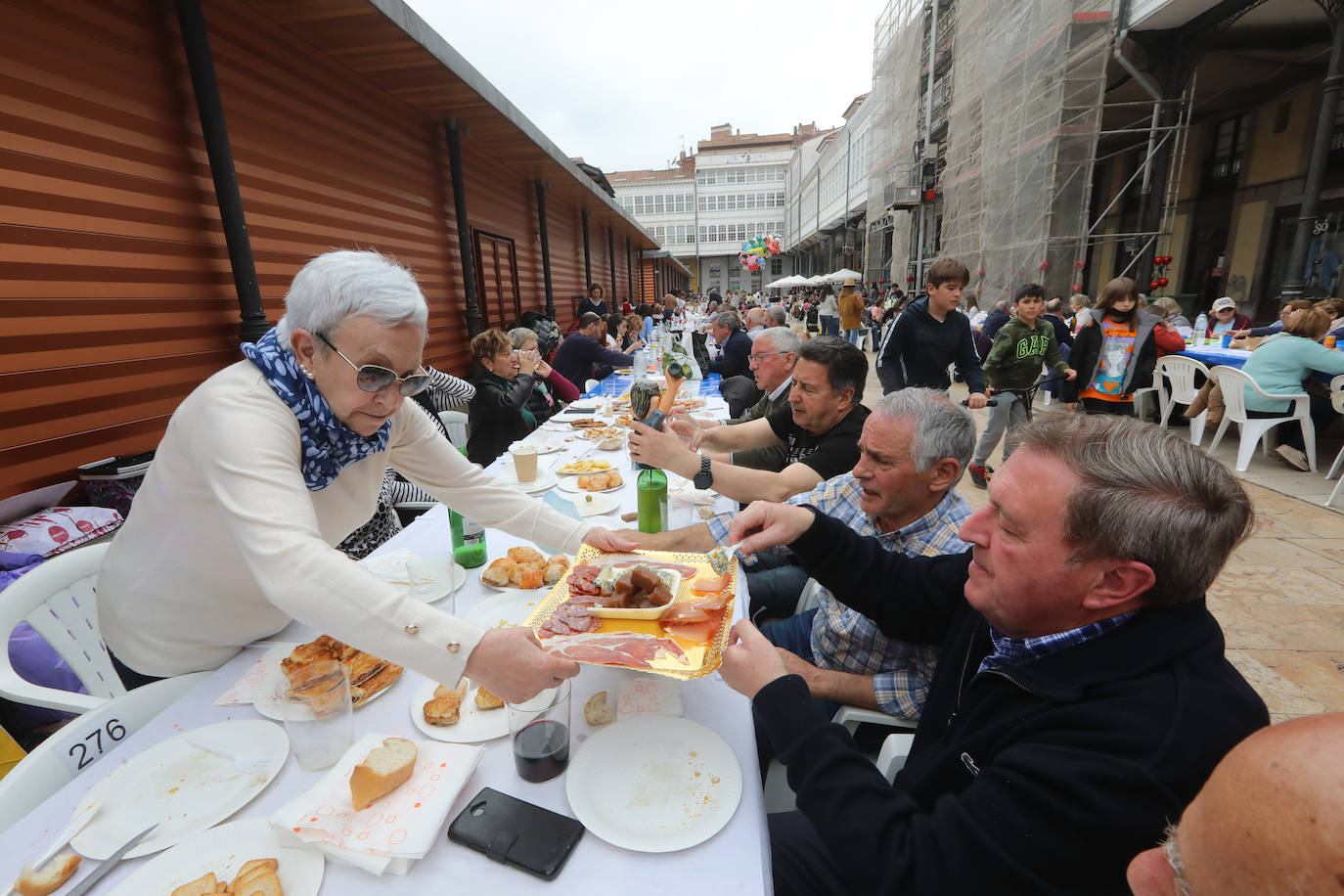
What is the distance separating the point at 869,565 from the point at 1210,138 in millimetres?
19856

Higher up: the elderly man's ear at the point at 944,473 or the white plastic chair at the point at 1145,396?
the elderly man's ear at the point at 944,473

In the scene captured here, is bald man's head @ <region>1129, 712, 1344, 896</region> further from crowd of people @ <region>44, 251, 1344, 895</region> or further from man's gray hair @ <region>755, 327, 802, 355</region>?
man's gray hair @ <region>755, 327, 802, 355</region>

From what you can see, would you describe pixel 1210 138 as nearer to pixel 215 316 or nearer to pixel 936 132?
pixel 936 132

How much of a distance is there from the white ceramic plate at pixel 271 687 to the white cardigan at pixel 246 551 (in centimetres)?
10

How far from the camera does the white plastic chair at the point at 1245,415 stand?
5.62m

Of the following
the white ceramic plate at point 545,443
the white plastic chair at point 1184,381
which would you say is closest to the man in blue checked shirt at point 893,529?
the white ceramic plate at point 545,443

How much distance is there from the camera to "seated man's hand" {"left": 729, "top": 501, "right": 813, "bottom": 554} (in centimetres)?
179

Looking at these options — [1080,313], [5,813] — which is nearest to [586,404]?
[5,813]

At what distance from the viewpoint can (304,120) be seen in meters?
4.99

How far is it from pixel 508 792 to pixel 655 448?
1.51 m

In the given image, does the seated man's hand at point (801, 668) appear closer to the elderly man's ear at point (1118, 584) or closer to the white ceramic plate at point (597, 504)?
the elderly man's ear at point (1118, 584)

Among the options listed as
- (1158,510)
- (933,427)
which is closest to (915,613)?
(933,427)

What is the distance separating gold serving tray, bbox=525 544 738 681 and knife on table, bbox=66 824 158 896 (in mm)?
753

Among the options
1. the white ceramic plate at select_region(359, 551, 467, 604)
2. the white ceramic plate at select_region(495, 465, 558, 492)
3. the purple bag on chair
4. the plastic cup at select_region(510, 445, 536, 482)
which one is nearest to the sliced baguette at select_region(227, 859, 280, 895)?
the white ceramic plate at select_region(359, 551, 467, 604)
